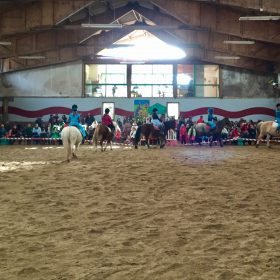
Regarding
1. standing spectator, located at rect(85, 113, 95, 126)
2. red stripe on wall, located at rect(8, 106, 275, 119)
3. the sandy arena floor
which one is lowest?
the sandy arena floor

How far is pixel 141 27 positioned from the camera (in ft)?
64.4

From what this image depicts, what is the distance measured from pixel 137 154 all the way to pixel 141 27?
8277 millimetres

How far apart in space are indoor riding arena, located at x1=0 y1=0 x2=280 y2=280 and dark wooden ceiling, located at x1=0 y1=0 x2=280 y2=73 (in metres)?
0.07

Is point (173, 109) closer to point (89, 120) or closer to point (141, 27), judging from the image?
point (89, 120)

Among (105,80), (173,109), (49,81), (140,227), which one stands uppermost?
(105,80)

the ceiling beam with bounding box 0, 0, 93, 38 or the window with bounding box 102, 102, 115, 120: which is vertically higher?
the ceiling beam with bounding box 0, 0, 93, 38

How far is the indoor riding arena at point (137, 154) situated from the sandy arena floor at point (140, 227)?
2cm

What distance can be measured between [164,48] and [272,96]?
815cm

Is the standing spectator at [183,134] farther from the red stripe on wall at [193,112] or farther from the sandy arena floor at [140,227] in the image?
the sandy arena floor at [140,227]

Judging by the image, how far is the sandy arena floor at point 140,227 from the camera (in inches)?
131

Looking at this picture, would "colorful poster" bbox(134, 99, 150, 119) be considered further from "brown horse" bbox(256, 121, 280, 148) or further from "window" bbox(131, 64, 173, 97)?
"brown horse" bbox(256, 121, 280, 148)

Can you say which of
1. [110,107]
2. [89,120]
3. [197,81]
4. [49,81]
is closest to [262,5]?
[197,81]

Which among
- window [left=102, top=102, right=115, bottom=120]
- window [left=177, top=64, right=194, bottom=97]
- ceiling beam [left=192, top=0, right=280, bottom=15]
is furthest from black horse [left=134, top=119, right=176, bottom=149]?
window [left=177, top=64, right=194, bottom=97]

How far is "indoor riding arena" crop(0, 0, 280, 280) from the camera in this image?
145 inches
